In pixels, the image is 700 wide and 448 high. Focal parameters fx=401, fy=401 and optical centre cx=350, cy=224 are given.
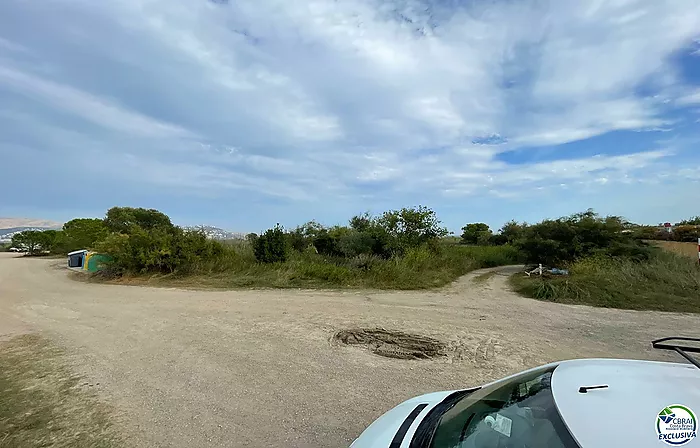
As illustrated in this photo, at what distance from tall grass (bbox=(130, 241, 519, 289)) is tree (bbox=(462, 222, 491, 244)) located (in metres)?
15.5

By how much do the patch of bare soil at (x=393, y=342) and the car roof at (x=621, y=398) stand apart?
14.1ft

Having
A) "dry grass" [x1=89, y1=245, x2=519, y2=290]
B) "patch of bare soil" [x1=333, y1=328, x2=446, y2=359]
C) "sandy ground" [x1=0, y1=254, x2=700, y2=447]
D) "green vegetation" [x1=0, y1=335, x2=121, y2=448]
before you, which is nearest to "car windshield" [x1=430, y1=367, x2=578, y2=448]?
"sandy ground" [x1=0, y1=254, x2=700, y2=447]

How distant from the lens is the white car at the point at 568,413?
4.31 ft

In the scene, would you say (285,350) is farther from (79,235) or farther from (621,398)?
Answer: (79,235)

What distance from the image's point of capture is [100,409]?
13.6 feet

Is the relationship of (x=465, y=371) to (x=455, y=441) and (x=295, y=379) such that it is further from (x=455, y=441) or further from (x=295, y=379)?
(x=455, y=441)

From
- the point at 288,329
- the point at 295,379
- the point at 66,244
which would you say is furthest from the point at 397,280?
the point at 66,244

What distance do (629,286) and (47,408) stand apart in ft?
40.1

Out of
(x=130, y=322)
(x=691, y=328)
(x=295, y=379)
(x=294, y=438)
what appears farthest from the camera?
(x=130, y=322)

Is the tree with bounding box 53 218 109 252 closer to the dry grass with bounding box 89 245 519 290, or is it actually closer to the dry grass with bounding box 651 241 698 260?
the dry grass with bounding box 89 245 519 290

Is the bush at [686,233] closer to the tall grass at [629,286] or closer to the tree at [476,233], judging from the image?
the tall grass at [629,286]

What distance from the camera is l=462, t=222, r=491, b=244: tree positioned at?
33781 millimetres

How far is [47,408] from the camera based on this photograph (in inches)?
164

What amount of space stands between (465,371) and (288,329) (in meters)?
3.50
